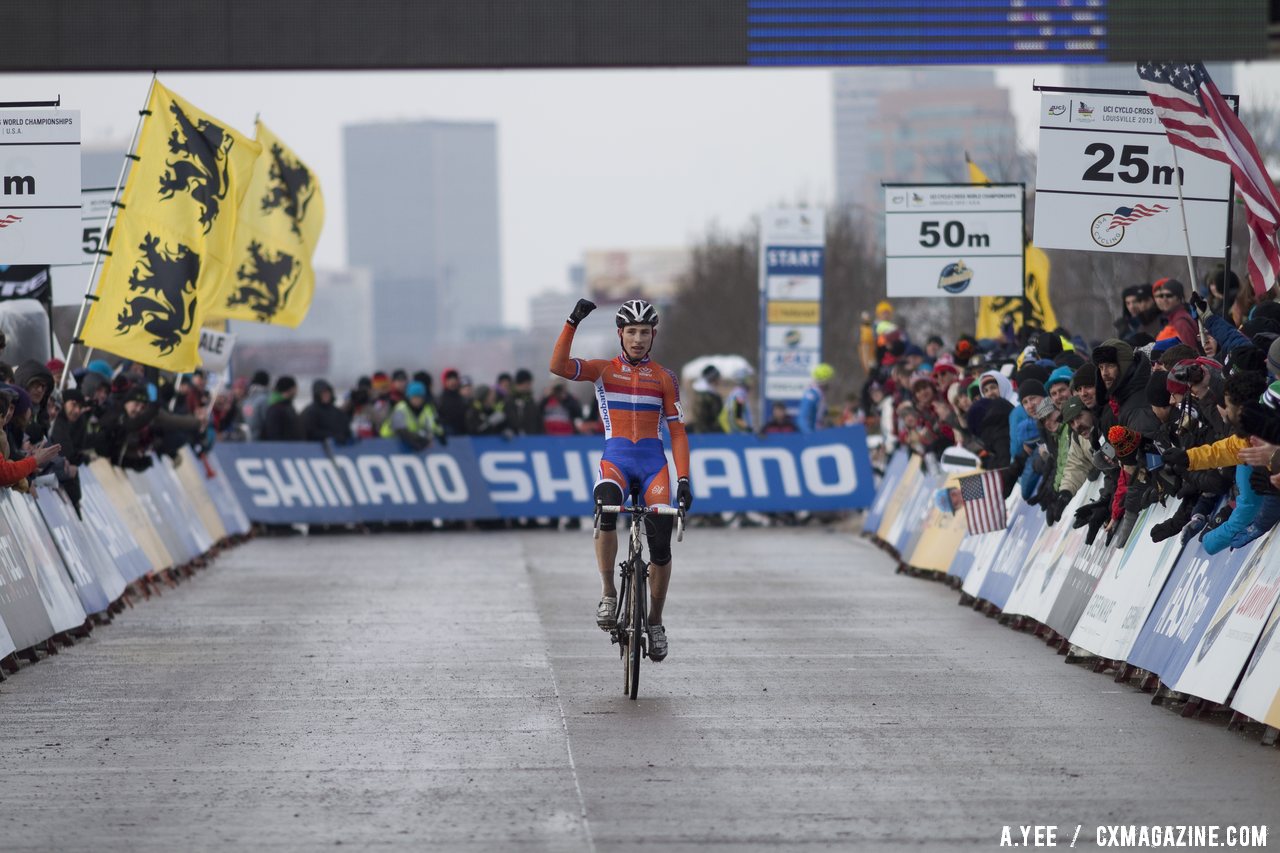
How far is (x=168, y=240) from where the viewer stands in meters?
18.2

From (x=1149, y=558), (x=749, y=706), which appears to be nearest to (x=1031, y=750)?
(x=749, y=706)

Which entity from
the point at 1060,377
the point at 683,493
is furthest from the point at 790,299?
the point at 683,493

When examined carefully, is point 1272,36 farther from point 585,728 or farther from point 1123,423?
point 585,728

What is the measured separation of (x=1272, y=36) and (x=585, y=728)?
369 inches

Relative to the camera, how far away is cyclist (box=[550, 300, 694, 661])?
454 inches

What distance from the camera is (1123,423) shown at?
12891 millimetres

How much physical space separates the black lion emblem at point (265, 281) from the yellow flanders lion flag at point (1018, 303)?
8268mm

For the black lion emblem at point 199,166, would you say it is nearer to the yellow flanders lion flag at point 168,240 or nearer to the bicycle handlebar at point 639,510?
the yellow flanders lion flag at point 168,240

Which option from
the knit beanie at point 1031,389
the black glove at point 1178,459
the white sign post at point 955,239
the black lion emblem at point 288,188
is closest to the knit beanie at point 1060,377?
the knit beanie at point 1031,389

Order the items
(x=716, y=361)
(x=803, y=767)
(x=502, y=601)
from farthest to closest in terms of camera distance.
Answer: (x=716, y=361) → (x=502, y=601) → (x=803, y=767)

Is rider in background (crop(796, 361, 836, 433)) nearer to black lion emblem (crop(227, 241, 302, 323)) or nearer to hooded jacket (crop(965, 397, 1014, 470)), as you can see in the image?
black lion emblem (crop(227, 241, 302, 323))

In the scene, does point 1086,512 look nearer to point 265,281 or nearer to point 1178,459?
point 1178,459

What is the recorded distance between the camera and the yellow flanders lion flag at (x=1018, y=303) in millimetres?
23625

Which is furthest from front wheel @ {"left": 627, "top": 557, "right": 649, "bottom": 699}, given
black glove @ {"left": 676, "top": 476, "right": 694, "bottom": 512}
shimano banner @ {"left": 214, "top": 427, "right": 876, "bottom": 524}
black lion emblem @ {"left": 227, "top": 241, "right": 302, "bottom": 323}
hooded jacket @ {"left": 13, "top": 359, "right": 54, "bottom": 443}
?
shimano banner @ {"left": 214, "top": 427, "right": 876, "bottom": 524}
